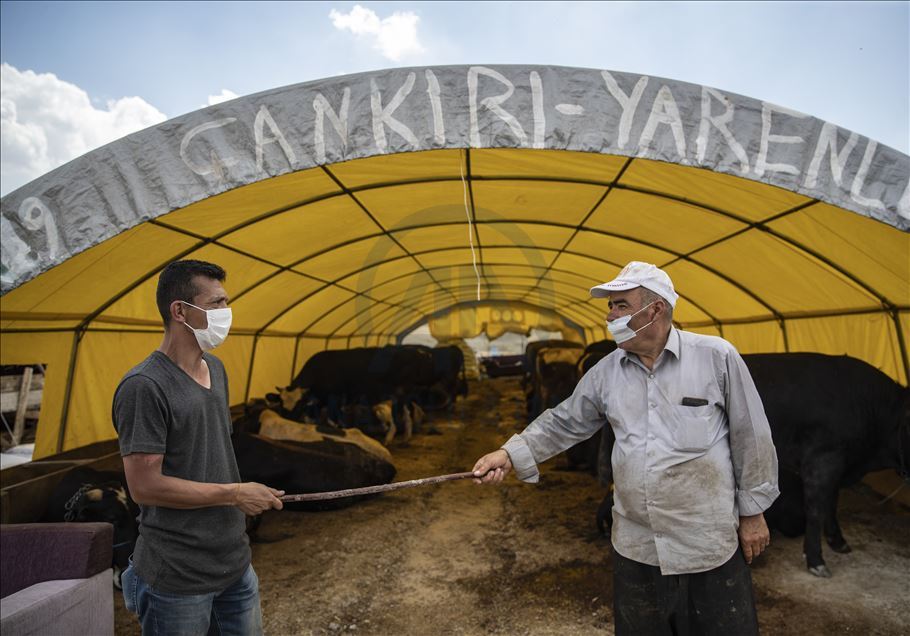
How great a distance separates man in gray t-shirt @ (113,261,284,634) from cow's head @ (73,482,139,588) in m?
3.09

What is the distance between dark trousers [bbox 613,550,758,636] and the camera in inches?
91.9

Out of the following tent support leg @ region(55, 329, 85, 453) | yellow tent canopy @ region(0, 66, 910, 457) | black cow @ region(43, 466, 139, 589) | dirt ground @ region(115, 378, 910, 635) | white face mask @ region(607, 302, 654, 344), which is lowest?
dirt ground @ region(115, 378, 910, 635)

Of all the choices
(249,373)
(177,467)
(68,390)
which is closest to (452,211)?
(68,390)

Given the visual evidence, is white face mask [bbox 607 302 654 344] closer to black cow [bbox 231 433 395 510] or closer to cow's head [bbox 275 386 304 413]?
black cow [bbox 231 433 395 510]

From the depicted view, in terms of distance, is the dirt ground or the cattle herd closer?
the dirt ground

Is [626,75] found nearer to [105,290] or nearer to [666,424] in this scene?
[666,424]

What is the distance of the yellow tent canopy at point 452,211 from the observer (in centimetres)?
337

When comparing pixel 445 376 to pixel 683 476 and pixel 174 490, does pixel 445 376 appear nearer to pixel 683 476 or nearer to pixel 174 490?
pixel 683 476

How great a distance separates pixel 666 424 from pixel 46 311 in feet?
19.5

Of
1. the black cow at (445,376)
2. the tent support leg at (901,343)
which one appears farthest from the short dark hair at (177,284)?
the black cow at (445,376)

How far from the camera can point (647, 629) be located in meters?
2.45

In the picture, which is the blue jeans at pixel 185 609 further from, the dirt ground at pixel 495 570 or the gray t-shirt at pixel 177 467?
the dirt ground at pixel 495 570

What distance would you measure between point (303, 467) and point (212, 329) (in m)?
5.06

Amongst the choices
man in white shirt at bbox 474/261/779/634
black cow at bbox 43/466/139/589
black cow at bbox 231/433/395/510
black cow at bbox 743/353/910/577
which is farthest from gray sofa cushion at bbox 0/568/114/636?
black cow at bbox 743/353/910/577
